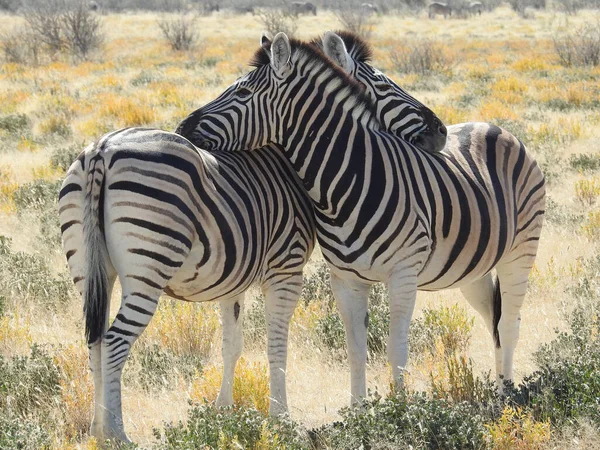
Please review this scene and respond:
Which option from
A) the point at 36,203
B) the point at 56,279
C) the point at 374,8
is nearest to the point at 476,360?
the point at 56,279

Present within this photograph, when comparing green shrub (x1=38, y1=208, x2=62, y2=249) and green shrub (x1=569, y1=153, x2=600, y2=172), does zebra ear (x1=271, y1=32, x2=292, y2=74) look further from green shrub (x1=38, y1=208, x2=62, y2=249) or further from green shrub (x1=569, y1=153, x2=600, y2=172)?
green shrub (x1=569, y1=153, x2=600, y2=172)

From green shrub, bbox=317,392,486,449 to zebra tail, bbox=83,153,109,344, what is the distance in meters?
1.27

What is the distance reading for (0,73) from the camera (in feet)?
79.3

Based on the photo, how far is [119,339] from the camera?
3.45m

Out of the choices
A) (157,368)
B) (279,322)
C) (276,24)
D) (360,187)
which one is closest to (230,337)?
(279,322)

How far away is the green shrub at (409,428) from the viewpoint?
3.41m

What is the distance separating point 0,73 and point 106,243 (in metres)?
23.1

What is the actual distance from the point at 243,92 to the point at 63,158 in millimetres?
7789

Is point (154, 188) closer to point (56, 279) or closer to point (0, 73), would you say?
point (56, 279)

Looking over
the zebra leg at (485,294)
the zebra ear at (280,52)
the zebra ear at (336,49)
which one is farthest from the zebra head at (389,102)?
the zebra leg at (485,294)

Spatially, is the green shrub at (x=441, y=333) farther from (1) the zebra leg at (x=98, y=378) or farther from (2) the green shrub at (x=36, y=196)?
(2) the green shrub at (x=36, y=196)

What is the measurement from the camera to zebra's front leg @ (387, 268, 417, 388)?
3.88 m

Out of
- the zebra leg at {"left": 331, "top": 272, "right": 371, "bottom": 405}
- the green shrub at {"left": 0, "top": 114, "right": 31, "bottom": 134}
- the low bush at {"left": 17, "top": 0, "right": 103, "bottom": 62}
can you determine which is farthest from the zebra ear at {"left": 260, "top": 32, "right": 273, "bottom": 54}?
the low bush at {"left": 17, "top": 0, "right": 103, "bottom": 62}

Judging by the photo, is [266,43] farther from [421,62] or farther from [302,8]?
[302,8]
